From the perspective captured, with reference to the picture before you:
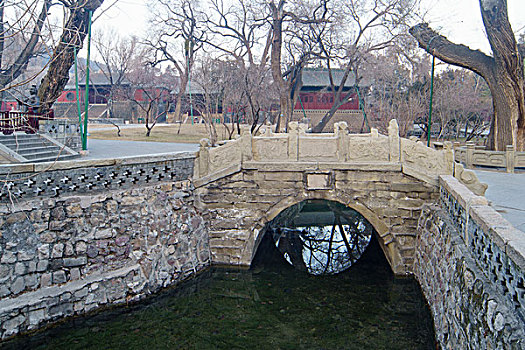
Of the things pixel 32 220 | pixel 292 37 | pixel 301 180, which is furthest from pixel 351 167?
pixel 292 37

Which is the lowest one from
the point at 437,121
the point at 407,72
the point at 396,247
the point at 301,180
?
the point at 396,247

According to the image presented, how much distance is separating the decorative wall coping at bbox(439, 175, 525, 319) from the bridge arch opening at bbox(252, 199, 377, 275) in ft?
17.0

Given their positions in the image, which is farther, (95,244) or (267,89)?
(267,89)

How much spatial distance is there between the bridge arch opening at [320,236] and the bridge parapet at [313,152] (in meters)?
2.33

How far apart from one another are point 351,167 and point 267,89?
Result: 17615mm

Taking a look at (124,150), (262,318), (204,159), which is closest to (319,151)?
(204,159)

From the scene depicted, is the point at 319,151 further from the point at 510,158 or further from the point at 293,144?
the point at 510,158

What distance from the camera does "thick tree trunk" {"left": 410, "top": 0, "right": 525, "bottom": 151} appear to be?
1446 cm

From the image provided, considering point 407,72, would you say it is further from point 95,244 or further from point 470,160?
point 95,244

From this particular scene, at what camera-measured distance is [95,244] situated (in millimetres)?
8500

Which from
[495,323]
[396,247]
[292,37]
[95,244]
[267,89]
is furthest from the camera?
[267,89]

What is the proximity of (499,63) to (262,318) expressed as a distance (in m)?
12.3

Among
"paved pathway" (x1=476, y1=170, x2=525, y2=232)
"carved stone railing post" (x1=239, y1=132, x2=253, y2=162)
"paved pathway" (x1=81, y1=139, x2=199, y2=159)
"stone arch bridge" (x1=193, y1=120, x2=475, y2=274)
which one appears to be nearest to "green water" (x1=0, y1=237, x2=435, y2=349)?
"stone arch bridge" (x1=193, y1=120, x2=475, y2=274)

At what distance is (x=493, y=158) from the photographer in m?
14.7
